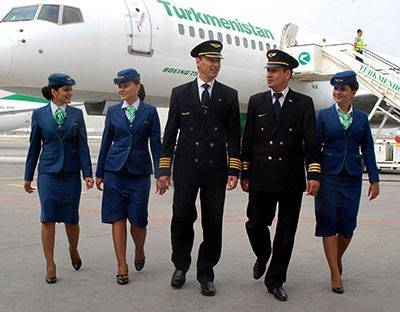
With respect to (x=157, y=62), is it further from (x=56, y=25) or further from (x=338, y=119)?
(x=338, y=119)

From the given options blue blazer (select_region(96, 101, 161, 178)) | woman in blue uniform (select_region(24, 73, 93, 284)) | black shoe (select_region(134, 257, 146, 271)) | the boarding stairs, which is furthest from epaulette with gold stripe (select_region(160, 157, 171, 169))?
the boarding stairs

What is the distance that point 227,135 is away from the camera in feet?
14.6

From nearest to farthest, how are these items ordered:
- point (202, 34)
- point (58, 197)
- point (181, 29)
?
point (58, 197) → point (181, 29) → point (202, 34)

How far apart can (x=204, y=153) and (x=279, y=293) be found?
4.00 feet

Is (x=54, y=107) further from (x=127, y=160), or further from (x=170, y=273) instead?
(x=170, y=273)

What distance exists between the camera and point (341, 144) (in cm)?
449

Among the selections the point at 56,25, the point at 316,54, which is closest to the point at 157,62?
the point at 56,25

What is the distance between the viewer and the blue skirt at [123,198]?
15.1 ft

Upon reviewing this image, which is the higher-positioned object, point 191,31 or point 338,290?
point 191,31

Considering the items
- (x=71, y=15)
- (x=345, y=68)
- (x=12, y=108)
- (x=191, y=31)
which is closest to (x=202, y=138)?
(x=71, y=15)

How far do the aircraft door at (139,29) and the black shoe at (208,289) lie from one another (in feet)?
25.5

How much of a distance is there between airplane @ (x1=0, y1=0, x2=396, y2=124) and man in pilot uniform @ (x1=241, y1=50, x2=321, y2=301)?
6931 mm

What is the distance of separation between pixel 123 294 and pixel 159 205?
4.45m

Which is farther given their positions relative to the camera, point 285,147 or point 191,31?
point 191,31
